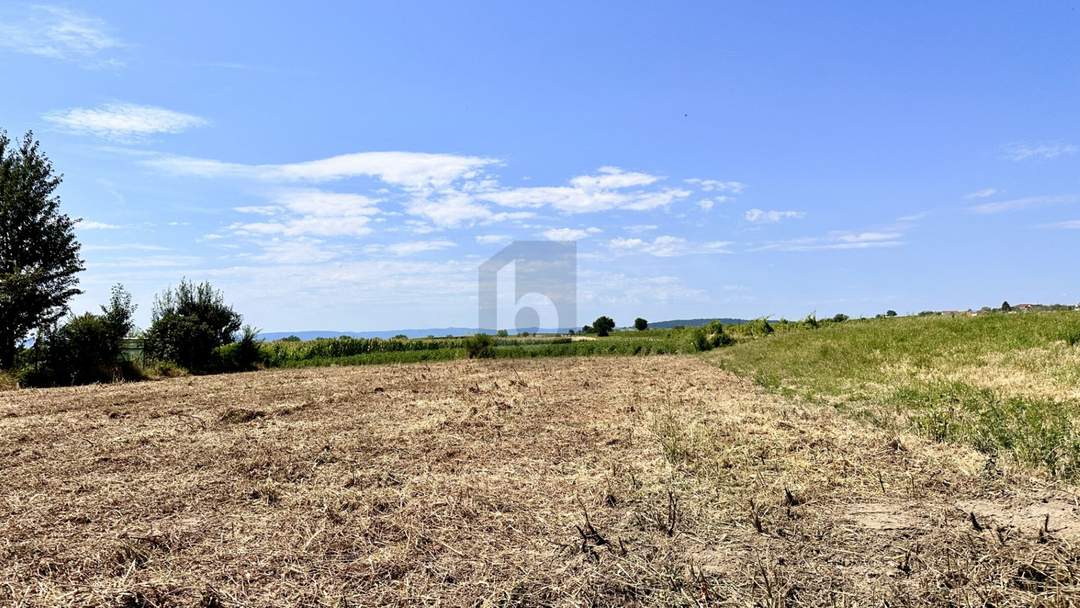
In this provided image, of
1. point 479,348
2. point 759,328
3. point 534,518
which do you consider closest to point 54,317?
point 479,348

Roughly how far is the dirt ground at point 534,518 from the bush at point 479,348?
20.0m

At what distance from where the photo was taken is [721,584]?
2936 millimetres

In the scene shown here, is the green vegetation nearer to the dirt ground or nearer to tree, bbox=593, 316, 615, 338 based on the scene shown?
the dirt ground

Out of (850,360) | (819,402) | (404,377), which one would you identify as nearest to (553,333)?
(404,377)

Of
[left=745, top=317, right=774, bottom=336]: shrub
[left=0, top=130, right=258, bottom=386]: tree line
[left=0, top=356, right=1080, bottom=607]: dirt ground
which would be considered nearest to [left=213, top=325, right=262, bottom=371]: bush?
[left=0, top=130, right=258, bottom=386]: tree line

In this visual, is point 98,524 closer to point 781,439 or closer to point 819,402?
point 781,439

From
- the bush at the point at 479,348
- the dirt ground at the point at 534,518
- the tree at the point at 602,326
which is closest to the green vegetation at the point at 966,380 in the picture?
the dirt ground at the point at 534,518

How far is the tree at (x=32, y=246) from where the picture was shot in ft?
59.4

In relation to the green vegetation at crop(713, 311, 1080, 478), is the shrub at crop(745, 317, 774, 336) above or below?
above

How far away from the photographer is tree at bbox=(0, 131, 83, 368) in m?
18.1

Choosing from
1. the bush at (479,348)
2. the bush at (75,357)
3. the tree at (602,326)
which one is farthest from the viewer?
the tree at (602,326)

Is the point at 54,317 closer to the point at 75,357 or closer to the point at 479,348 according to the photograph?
the point at 75,357

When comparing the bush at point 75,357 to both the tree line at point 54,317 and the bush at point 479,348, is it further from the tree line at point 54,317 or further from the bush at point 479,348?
the bush at point 479,348

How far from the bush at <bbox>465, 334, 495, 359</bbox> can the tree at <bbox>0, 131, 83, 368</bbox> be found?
14793 millimetres
